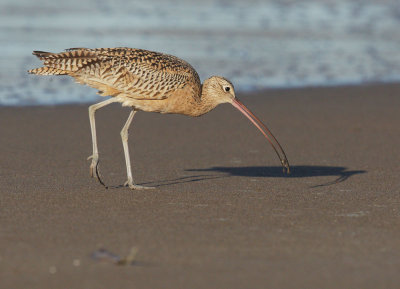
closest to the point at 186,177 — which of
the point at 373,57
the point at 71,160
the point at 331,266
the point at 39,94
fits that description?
the point at 71,160

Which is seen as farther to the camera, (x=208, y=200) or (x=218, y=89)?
(x=218, y=89)

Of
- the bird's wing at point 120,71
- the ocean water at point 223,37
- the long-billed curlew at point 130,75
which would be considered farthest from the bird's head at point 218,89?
the ocean water at point 223,37

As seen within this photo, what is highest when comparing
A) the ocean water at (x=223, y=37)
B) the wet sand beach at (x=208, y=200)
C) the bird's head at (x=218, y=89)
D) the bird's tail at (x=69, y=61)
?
the ocean water at (x=223, y=37)

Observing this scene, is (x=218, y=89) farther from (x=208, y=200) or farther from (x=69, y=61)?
(x=208, y=200)

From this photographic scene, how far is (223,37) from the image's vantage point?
55.0 feet

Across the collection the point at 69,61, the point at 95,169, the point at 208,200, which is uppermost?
the point at 69,61

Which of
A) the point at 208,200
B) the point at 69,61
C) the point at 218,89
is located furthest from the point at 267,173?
the point at 69,61

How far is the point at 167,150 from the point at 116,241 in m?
3.75

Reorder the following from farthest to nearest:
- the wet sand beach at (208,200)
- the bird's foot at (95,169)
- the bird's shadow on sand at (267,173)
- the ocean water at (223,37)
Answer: the ocean water at (223,37), the bird's shadow on sand at (267,173), the bird's foot at (95,169), the wet sand beach at (208,200)

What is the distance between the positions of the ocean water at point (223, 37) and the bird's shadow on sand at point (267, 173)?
3.81 metres

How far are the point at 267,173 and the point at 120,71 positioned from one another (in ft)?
5.44

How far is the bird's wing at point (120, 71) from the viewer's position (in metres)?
7.90

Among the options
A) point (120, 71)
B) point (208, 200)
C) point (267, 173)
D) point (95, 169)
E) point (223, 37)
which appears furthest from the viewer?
point (223, 37)

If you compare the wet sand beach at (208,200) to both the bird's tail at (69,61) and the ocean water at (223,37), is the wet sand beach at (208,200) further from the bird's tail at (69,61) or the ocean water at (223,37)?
the ocean water at (223,37)
